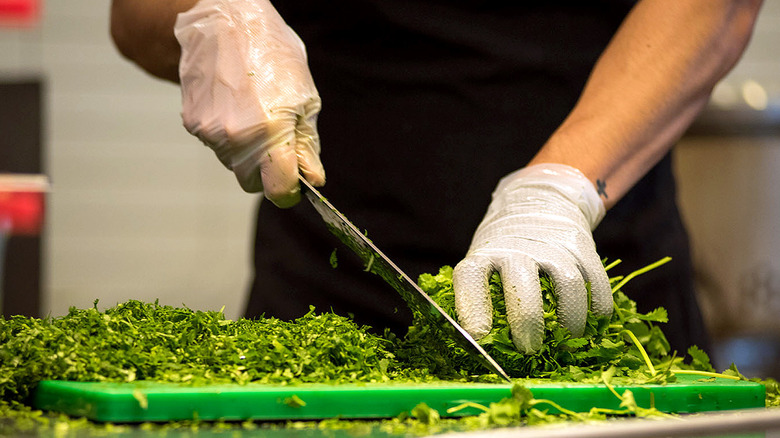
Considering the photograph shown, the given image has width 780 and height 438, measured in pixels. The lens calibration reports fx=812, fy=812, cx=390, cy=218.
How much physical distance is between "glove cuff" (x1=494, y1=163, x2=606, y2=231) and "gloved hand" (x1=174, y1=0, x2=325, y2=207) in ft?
1.35

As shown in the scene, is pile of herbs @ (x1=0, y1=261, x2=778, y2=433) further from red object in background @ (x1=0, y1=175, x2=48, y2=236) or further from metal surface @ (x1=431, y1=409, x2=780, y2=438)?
red object in background @ (x1=0, y1=175, x2=48, y2=236)

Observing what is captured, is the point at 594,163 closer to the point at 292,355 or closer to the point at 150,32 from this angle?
the point at 292,355

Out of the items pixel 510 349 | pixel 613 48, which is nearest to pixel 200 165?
pixel 613 48

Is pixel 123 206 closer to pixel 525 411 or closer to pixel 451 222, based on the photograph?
pixel 451 222

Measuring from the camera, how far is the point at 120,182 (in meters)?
5.02

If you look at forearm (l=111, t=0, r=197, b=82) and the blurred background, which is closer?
forearm (l=111, t=0, r=197, b=82)

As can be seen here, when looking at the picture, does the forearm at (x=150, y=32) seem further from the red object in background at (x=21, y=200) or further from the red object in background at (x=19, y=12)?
the red object in background at (x=19, y=12)

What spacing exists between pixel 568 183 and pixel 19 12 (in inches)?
172

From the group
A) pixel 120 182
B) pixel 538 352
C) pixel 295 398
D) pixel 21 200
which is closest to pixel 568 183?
pixel 538 352

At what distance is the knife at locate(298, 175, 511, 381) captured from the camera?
126 centimetres

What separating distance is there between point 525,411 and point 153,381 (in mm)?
527

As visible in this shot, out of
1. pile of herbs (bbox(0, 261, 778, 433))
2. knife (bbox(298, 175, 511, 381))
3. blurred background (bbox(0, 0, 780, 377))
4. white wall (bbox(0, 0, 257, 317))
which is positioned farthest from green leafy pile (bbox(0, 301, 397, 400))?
white wall (bbox(0, 0, 257, 317))

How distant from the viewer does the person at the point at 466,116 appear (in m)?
1.68

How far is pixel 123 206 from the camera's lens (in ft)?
16.4
